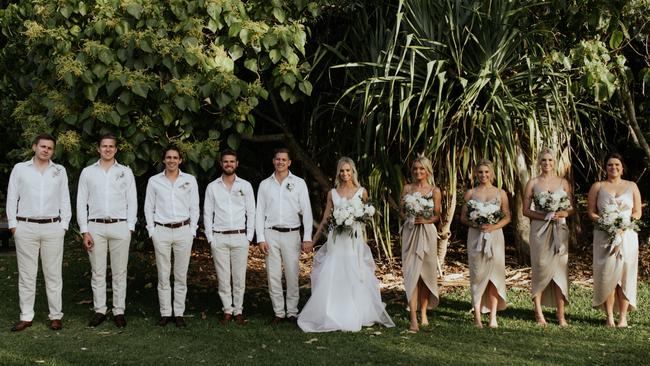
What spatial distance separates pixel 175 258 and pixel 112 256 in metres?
0.59

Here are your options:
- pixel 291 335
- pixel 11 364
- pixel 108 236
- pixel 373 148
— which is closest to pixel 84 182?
pixel 108 236

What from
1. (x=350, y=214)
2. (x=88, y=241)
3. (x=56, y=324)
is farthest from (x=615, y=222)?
(x=56, y=324)

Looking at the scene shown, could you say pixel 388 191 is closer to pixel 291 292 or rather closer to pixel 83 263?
pixel 291 292

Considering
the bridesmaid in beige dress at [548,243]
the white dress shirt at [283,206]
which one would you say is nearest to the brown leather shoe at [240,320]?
the white dress shirt at [283,206]

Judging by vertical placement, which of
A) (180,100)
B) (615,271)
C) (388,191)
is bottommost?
(615,271)

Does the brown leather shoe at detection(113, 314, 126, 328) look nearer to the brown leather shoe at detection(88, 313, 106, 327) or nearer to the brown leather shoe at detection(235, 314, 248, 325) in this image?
the brown leather shoe at detection(88, 313, 106, 327)

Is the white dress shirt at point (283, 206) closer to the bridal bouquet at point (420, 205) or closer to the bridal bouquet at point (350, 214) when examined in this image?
the bridal bouquet at point (350, 214)

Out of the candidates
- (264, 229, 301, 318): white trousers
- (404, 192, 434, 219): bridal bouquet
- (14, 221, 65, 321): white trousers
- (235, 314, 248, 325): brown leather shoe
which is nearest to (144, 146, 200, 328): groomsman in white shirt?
(235, 314, 248, 325): brown leather shoe

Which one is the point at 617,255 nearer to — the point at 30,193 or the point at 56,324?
the point at 56,324

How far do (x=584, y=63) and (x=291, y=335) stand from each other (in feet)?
11.0

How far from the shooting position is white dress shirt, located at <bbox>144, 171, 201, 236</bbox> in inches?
271

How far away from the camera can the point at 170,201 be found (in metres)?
6.87

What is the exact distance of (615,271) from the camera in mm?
6777

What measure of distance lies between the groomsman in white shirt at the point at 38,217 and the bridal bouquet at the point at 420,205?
3.09 meters
